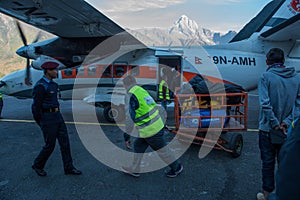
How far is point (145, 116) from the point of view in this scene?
3.71 metres

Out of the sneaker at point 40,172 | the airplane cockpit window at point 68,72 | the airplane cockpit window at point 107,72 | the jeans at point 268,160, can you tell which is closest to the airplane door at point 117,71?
the airplane cockpit window at point 107,72

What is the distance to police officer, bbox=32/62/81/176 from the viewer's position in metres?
3.84

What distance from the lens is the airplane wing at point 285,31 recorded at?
23.5ft

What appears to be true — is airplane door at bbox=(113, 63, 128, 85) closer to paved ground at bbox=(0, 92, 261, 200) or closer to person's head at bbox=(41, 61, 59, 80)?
paved ground at bbox=(0, 92, 261, 200)

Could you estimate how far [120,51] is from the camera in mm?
8516

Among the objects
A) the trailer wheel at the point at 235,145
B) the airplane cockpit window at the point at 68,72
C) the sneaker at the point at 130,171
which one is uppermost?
the airplane cockpit window at the point at 68,72

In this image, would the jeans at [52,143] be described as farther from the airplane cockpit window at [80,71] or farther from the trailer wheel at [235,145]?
the airplane cockpit window at [80,71]

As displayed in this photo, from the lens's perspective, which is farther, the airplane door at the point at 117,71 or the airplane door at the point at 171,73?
the airplane door at the point at 117,71

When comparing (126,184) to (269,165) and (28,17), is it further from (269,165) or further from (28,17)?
(28,17)

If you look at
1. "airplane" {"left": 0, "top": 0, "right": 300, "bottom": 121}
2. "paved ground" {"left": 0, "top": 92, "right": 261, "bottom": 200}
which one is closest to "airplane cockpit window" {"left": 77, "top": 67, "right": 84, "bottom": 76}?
"airplane" {"left": 0, "top": 0, "right": 300, "bottom": 121}

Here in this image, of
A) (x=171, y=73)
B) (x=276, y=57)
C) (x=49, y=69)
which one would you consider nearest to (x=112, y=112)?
(x=171, y=73)

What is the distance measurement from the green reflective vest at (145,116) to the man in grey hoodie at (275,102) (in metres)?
1.57

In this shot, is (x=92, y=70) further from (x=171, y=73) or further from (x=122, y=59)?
(x=171, y=73)

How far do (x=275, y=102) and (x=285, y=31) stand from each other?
20.9ft
